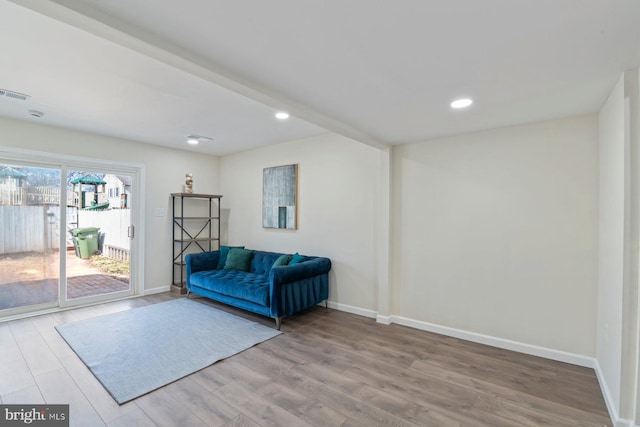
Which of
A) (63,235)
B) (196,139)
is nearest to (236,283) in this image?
(196,139)

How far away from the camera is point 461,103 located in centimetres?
250

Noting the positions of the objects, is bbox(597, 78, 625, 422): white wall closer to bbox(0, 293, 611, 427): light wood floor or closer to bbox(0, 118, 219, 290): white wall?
bbox(0, 293, 611, 427): light wood floor

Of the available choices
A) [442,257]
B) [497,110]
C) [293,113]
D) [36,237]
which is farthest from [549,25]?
[36,237]

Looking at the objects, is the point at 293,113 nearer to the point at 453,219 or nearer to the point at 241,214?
the point at 453,219

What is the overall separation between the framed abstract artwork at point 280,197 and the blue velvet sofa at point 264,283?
546mm

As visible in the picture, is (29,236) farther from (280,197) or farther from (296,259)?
(296,259)

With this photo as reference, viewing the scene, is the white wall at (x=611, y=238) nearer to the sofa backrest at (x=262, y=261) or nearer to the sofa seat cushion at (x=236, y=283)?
the sofa seat cushion at (x=236, y=283)

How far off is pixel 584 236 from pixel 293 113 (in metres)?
2.89

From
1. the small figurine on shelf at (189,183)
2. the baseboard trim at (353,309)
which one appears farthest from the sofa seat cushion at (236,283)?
the small figurine on shelf at (189,183)

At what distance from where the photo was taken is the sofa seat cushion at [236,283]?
143 inches

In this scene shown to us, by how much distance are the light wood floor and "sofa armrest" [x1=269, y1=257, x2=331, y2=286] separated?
0.66m

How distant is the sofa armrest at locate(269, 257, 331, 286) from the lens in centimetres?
348

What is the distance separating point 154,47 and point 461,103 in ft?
7.56

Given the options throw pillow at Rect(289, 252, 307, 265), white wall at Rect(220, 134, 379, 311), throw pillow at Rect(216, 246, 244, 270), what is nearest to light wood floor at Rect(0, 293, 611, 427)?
white wall at Rect(220, 134, 379, 311)
